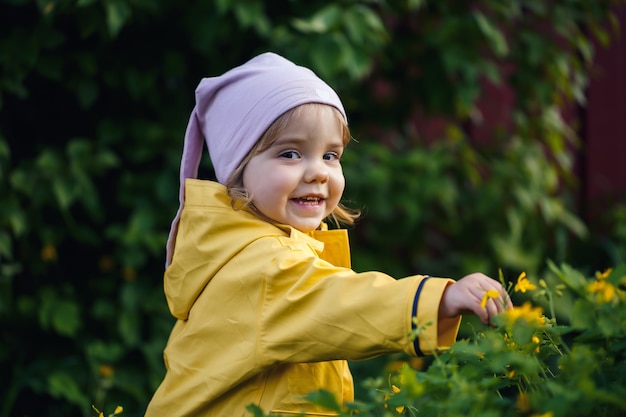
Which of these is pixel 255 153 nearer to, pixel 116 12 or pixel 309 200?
pixel 309 200

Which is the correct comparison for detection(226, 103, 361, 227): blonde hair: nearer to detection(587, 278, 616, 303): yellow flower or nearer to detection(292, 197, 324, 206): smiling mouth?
detection(292, 197, 324, 206): smiling mouth

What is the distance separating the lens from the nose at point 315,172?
72.9 inches

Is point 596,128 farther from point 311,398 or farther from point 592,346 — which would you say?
point 311,398

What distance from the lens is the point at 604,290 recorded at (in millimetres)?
1322

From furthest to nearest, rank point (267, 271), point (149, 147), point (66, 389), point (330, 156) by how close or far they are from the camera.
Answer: point (149, 147)
point (66, 389)
point (330, 156)
point (267, 271)

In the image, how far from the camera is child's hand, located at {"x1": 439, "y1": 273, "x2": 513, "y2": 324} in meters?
1.43

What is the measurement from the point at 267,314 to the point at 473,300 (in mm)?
450

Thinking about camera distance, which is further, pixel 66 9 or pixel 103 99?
pixel 103 99

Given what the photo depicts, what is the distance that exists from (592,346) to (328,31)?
1974mm

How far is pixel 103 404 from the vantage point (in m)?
3.06

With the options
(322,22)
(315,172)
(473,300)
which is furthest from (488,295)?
(322,22)

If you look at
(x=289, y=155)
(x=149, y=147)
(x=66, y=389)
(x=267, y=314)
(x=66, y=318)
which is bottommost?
(x=66, y=389)

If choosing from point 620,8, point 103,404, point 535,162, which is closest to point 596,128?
point 620,8

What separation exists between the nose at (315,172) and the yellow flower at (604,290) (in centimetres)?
70
